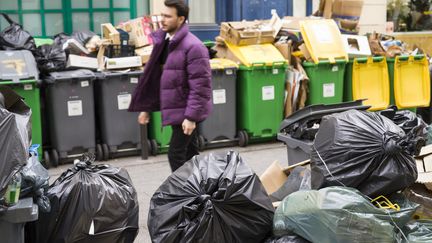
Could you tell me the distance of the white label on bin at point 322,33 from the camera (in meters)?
8.16

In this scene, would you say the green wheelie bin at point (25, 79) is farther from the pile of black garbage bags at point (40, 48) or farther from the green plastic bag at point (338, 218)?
the green plastic bag at point (338, 218)

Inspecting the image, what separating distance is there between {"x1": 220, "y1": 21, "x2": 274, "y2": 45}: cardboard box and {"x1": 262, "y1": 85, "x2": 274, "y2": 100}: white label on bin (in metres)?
0.64

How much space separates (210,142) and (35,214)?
15.0 ft

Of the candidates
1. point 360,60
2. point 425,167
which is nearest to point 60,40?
Result: point 360,60

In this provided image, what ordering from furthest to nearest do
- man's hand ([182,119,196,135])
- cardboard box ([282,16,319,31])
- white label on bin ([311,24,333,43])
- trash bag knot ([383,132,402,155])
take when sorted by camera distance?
cardboard box ([282,16,319,31]), white label on bin ([311,24,333,43]), man's hand ([182,119,196,135]), trash bag knot ([383,132,402,155])

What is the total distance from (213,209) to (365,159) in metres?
0.91

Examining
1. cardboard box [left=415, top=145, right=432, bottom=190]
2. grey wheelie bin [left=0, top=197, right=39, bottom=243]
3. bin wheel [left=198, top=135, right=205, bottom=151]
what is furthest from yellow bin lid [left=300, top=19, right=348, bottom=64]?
grey wheelie bin [left=0, top=197, right=39, bottom=243]

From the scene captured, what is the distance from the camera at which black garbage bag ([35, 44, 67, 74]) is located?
7043mm

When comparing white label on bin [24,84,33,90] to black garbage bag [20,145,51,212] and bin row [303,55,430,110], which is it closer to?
black garbage bag [20,145,51,212]

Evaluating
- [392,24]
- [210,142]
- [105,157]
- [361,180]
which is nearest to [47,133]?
[105,157]

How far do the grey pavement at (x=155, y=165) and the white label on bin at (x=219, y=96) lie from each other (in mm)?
654

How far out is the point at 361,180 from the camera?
11.3 ft

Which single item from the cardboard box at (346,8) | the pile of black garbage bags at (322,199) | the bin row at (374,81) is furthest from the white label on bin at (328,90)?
the pile of black garbage bags at (322,199)

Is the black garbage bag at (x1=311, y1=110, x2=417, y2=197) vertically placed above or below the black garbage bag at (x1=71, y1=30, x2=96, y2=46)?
below
